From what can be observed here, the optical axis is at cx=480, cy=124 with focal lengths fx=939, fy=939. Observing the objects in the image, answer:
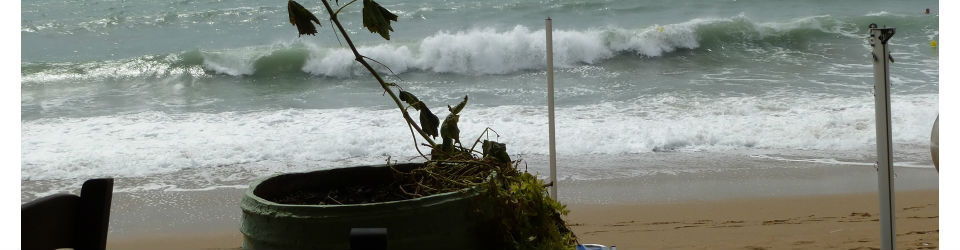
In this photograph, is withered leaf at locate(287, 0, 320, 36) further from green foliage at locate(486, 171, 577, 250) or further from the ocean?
the ocean

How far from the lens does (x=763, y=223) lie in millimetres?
5750

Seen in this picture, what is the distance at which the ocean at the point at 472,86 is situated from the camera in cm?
823

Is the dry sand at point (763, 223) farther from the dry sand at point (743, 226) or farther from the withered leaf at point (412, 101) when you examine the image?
the withered leaf at point (412, 101)

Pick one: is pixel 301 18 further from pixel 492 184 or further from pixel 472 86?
pixel 472 86

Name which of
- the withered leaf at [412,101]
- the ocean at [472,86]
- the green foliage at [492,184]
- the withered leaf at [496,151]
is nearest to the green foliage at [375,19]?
the green foliage at [492,184]

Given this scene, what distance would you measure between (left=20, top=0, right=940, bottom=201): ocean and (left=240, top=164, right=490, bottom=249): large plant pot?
5.72m

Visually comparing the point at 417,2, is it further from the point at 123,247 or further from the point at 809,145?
the point at 123,247

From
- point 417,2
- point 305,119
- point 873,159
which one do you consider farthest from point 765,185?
point 417,2

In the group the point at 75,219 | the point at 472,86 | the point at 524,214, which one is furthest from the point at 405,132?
the point at 524,214

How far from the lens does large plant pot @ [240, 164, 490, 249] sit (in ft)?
4.02

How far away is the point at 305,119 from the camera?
33.7ft

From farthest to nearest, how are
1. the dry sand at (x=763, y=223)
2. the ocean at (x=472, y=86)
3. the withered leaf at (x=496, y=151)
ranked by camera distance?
1. the ocean at (x=472, y=86)
2. the dry sand at (x=763, y=223)
3. the withered leaf at (x=496, y=151)

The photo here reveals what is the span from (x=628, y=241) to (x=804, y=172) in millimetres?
2356

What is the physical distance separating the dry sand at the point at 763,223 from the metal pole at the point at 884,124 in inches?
78.9
